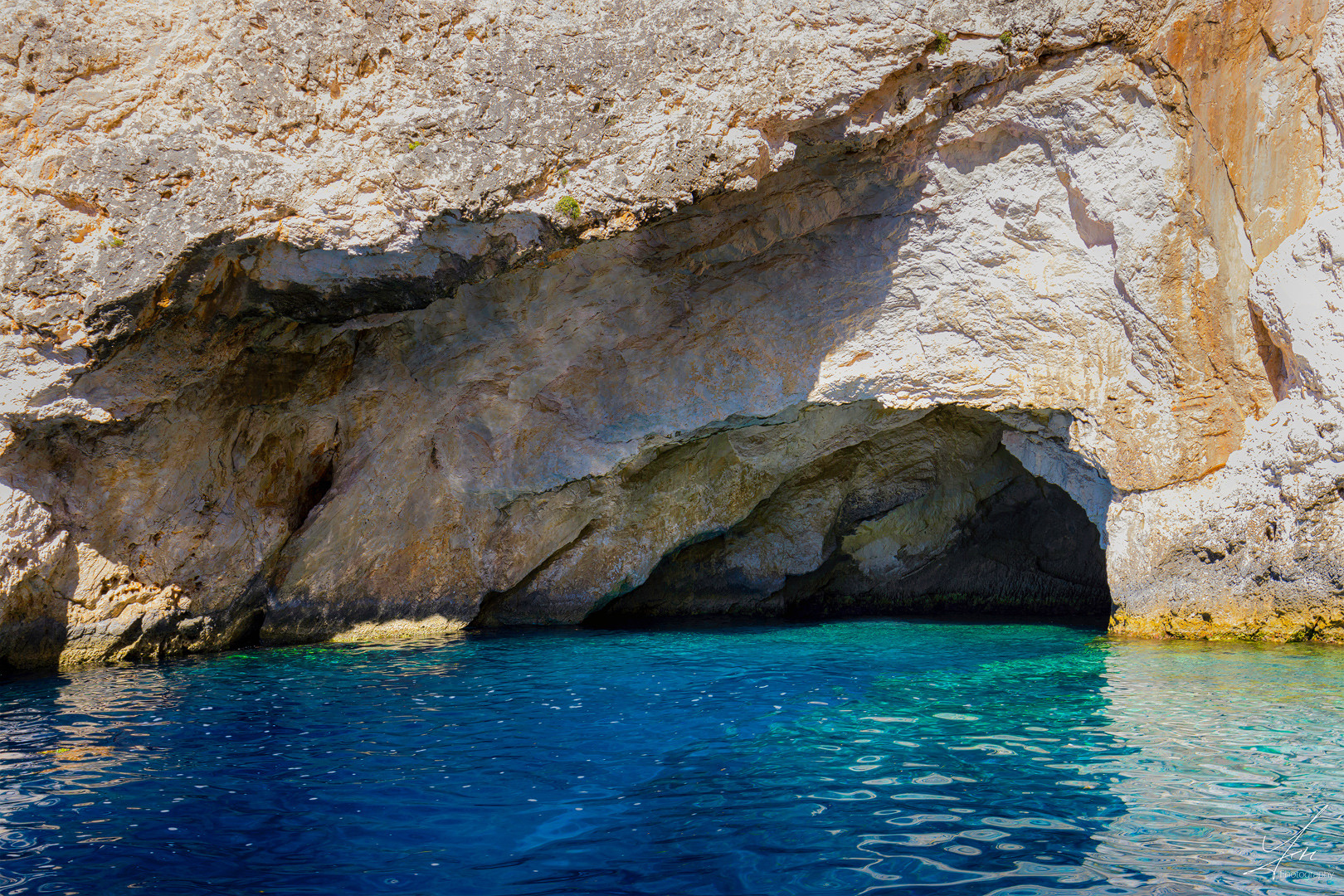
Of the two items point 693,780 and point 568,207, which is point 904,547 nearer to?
point 568,207

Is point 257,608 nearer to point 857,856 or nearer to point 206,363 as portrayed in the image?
point 206,363

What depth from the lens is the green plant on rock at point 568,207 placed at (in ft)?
32.7

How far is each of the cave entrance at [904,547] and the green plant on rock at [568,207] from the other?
698cm

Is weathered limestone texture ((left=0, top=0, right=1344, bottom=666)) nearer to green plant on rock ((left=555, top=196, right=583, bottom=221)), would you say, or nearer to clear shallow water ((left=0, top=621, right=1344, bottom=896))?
green plant on rock ((left=555, top=196, right=583, bottom=221))

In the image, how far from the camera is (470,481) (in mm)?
13742

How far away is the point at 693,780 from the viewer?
18.0 ft

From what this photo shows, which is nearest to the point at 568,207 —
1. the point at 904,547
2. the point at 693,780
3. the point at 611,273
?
the point at 611,273

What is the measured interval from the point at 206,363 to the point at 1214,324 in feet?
40.0

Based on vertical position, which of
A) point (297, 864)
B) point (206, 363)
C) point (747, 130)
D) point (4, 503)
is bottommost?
point (297, 864)

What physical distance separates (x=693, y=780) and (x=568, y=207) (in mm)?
6662

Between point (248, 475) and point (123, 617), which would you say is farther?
point (248, 475)

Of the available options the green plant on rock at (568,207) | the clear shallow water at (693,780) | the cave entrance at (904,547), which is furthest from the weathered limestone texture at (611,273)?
the cave entrance at (904,547)

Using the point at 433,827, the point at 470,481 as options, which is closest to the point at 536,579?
the point at 470,481

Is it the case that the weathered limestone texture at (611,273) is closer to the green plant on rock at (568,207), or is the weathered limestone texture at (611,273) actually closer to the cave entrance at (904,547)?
the green plant on rock at (568,207)
